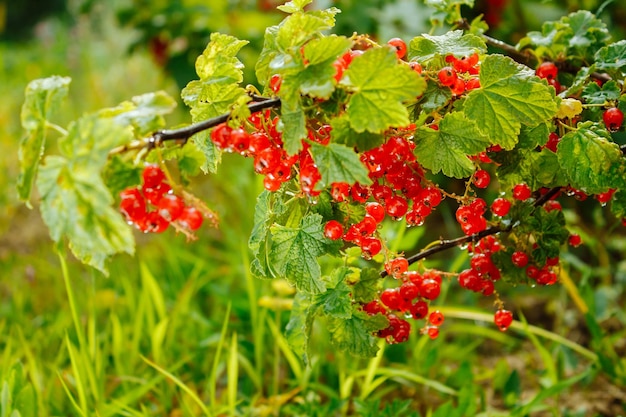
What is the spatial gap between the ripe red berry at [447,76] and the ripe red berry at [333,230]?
0.22 m

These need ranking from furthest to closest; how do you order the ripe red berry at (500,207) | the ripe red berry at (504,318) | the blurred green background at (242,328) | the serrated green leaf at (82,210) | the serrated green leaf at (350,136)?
the blurred green background at (242,328) < the ripe red berry at (504,318) < the ripe red berry at (500,207) < the serrated green leaf at (350,136) < the serrated green leaf at (82,210)

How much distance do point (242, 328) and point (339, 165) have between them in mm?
1173

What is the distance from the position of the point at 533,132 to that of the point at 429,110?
0.49 feet

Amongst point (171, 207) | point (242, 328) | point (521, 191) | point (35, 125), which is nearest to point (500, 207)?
point (521, 191)

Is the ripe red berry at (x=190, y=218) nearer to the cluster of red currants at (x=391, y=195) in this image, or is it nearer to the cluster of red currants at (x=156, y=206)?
the cluster of red currants at (x=156, y=206)

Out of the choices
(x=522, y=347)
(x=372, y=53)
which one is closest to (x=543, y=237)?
(x=372, y=53)

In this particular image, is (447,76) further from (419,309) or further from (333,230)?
(419,309)

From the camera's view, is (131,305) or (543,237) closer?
(543,237)

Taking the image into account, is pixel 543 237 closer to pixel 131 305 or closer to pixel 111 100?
pixel 131 305

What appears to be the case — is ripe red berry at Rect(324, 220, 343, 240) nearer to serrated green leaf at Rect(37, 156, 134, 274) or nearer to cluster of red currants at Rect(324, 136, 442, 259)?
cluster of red currants at Rect(324, 136, 442, 259)

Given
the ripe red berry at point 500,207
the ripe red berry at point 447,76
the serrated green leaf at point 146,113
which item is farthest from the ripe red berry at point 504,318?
the serrated green leaf at point 146,113

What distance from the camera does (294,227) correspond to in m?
0.92

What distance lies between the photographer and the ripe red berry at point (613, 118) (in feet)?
2.93

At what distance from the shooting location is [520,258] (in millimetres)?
Answer: 1021
